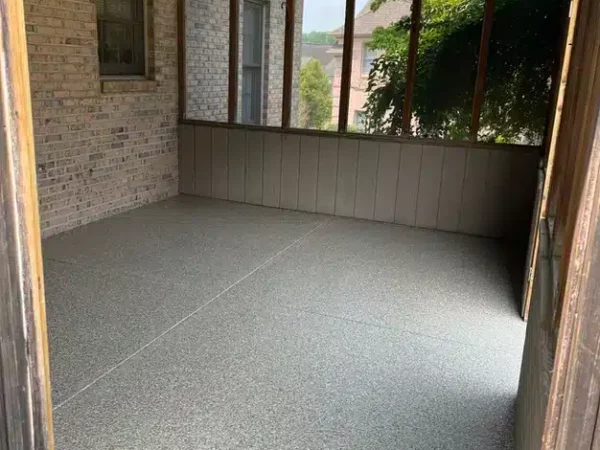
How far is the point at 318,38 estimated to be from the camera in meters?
5.89

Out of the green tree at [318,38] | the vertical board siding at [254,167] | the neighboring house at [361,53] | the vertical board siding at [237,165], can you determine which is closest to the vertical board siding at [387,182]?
the neighboring house at [361,53]

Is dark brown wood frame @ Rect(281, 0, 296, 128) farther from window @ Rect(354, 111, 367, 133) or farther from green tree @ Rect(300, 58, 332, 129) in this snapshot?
window @ Rect(354, 111, 367, 133)

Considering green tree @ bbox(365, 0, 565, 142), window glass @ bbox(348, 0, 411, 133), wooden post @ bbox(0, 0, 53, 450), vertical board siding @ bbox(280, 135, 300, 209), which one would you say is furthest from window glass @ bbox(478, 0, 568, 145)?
wooden post @ bbox(0, 0, 53, 450)

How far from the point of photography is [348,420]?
2.54m

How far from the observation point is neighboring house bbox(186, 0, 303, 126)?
6.50 metres

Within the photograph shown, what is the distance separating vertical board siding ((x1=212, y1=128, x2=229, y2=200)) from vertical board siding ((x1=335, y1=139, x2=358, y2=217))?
4.46 ft

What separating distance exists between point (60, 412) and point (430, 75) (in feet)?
14.7

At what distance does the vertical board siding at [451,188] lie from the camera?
18.2 feet

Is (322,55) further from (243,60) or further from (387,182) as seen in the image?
(387,182)

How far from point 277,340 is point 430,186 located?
3030mm

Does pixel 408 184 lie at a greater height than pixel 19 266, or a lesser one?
lesser

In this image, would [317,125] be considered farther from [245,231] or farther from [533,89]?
[533,89]

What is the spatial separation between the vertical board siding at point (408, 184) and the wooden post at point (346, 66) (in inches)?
28.3

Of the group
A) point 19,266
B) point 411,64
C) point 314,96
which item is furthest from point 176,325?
point 411,64
